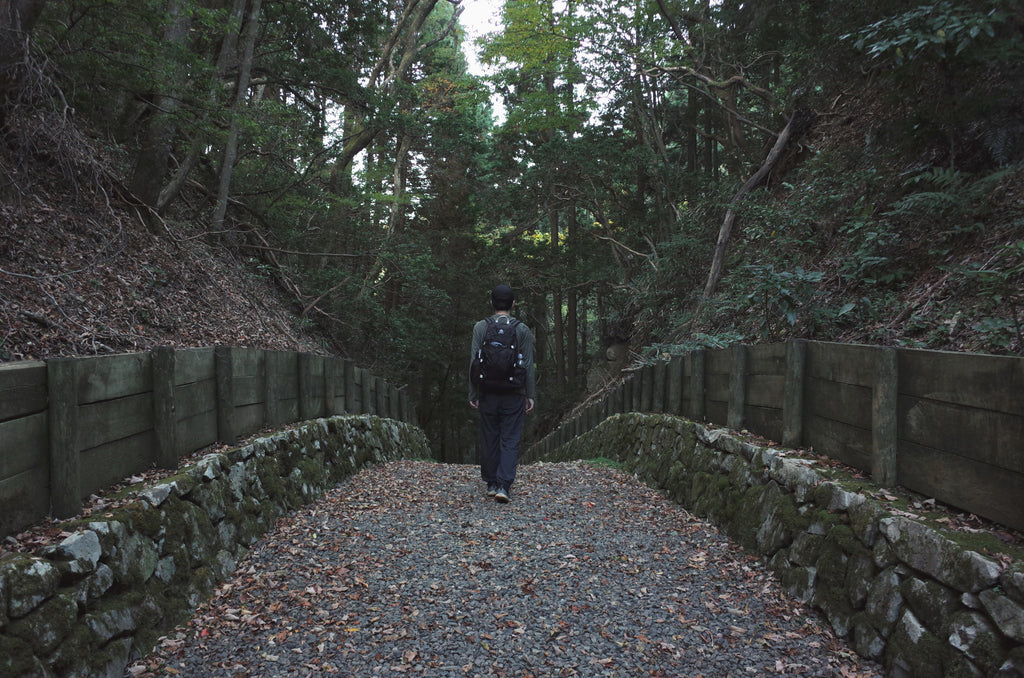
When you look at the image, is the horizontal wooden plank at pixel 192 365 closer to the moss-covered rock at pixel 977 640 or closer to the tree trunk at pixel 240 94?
the moss-covered rock at pixel 977 640

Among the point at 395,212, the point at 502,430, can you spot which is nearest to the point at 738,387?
the point at 502,430

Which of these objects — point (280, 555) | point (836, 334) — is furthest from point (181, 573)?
point (836, 334)

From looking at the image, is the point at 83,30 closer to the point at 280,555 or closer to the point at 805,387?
the point at 280,555

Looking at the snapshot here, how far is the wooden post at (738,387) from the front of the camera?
15.5 feet

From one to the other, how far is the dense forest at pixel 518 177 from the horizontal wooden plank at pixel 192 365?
3.51 feet

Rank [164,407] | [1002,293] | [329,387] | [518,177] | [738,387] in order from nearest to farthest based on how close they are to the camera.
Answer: [164,407] < [1002,293] < [738,387] < [329,387] < [518,177]

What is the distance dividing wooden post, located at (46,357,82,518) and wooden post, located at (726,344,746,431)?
14.6 feet

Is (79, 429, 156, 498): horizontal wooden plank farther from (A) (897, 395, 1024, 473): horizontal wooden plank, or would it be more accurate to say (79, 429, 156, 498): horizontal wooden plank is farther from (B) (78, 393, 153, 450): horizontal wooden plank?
(A) (897, 395, 1024, 473): horizontal wooden plank

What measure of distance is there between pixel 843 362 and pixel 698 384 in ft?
7.98

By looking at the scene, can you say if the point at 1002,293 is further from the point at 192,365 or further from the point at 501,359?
the point at 192,365

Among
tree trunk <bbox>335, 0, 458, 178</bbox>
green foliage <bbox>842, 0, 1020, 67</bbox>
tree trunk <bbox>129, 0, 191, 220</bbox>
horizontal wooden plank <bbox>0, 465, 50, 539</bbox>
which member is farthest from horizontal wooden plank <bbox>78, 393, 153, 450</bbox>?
tree trunk <bbox>335, 0, 458, 178</bbox>

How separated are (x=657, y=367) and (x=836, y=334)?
2.56 metres

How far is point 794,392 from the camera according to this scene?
12.4 ft

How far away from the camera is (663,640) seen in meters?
2.81
